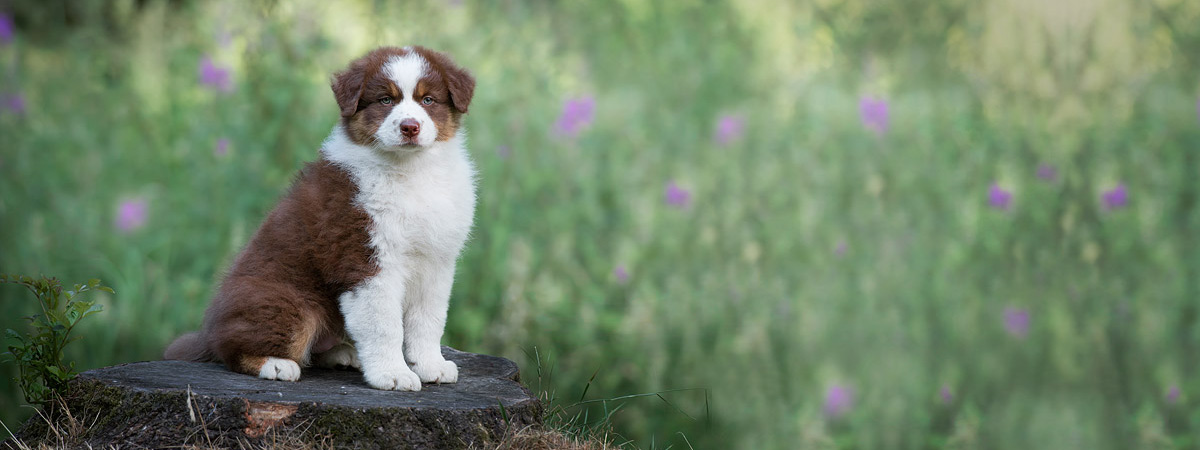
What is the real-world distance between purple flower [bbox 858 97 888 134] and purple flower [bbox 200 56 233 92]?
139 inches

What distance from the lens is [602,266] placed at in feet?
17.9

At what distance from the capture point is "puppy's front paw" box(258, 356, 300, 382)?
3.42 metres

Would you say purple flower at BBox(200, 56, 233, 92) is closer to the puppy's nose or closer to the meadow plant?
the meadow plant

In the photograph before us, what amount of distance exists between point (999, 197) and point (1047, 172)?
316mm

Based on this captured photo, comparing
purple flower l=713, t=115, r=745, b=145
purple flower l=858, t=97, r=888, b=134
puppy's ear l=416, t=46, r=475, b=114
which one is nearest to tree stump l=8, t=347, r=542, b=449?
puppy's ear l=416, t=46, r=475, b=114

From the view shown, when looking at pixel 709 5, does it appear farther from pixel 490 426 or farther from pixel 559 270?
pixel 490 426

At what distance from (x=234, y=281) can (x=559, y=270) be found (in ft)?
7.06

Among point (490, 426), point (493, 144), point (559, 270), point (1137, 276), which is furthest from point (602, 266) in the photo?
point (1137, 276)

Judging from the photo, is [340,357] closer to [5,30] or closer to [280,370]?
[280,370]

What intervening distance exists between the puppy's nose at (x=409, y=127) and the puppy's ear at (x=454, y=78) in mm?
225

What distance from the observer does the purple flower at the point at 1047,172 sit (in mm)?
5821

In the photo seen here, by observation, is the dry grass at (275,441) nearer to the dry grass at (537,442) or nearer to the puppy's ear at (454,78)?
the dry grass at (537,442)

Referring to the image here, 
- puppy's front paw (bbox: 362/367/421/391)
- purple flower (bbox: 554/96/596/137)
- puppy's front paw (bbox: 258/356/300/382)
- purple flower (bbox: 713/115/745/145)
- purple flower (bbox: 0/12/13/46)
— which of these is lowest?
purple flower (bbox: 713/115/745/145)

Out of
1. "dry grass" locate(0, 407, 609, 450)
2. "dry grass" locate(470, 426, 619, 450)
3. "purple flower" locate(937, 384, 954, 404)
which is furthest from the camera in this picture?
"purple flower" locate(937, 384, 954, 404)
